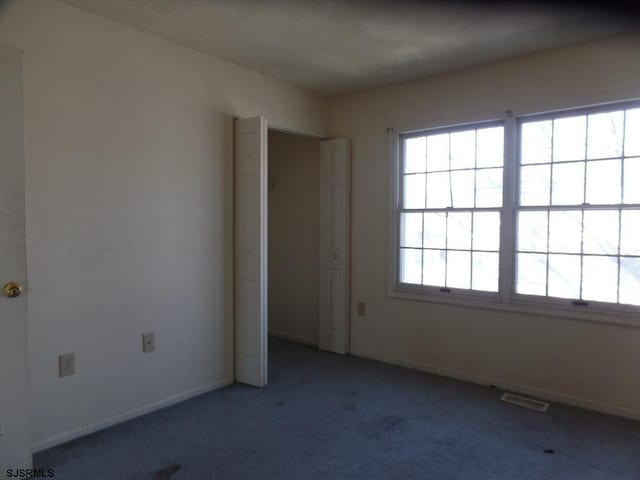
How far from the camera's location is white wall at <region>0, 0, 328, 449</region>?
2432mm

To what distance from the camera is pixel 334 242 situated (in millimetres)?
4285

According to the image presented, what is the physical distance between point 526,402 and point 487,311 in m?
0.70

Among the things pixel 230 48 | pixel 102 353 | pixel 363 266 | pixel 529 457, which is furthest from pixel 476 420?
pixel 230 48

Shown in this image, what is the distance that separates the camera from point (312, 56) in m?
3.28

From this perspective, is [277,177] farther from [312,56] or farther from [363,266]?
[312,56]

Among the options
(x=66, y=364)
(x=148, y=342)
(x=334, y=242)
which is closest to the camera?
(x=66, y=364)

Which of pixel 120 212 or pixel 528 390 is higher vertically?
pixel 120 212

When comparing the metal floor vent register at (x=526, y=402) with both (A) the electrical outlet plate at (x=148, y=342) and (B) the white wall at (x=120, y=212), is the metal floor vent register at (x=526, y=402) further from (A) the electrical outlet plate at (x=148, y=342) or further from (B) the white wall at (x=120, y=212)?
(A) the electrical outlet plate at (x=148, y=342)

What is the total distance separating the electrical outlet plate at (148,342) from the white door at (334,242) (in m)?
1.83

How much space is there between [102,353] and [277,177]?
2768mm

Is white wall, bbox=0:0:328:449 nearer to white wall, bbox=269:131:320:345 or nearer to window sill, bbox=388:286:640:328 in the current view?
white wall, bbox=269:131:320:345

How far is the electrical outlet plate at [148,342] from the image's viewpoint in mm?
2924

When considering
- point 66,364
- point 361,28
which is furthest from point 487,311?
point 66,364

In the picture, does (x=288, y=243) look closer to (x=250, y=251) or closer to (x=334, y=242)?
(x=334, y=242)
